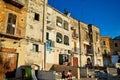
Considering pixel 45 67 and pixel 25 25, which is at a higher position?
pixel 25 25

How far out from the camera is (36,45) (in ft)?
72.0

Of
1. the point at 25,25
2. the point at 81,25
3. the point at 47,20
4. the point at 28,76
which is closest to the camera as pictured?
the point at 28,76

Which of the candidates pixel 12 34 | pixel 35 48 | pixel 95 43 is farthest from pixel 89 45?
pixel 12 34

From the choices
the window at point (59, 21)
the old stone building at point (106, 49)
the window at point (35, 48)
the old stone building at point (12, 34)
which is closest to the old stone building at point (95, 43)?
the old stone building at point (106, 49)

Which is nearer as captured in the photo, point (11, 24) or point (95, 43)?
point (11, 24)

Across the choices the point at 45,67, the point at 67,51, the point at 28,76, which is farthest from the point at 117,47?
the point at 28,76

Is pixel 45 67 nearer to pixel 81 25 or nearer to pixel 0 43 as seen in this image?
pixel 0 43

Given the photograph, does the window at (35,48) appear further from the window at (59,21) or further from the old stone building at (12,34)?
the window at (59,21)

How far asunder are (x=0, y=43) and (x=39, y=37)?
21.4 ft

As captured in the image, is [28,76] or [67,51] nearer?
[28,76]

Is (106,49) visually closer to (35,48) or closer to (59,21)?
(59,21)

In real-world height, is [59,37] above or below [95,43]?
above

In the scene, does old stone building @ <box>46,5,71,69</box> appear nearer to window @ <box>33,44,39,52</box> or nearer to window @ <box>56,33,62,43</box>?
window @ <box>56,33,62,43</box>

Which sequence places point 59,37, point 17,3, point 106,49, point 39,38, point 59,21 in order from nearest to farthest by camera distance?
point 17,3
point 39,38
point 59,37
point 59,21
point 106,49
